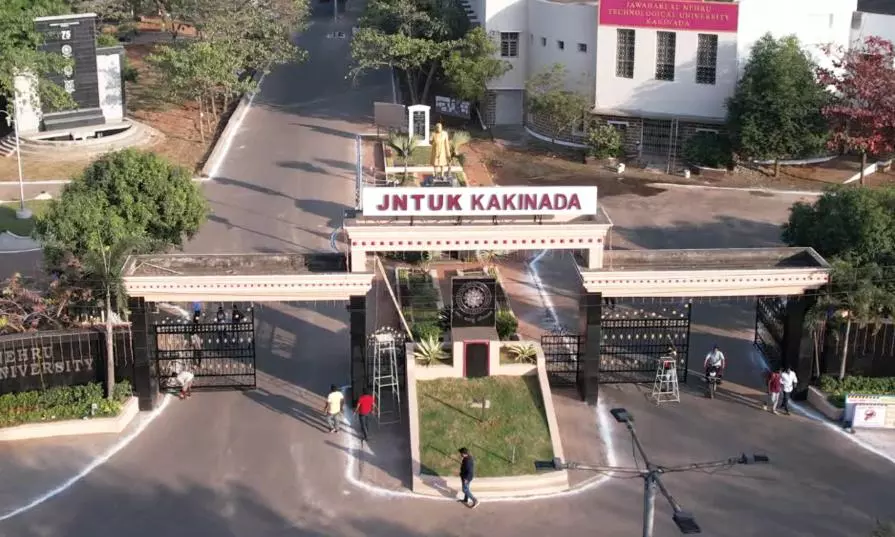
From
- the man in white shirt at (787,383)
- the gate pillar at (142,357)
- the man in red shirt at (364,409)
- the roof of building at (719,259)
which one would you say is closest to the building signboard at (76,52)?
the gate pillar at (142,357)

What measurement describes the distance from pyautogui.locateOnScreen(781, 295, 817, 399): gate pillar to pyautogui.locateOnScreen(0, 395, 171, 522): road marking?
49.6ft

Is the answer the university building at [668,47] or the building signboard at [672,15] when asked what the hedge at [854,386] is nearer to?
the university building at [668,47]

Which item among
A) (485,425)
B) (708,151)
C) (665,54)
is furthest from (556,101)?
(485,425)

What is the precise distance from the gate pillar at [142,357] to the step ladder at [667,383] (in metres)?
12.0

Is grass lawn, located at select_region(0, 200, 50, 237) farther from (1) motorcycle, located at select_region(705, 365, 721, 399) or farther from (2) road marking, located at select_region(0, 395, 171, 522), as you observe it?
(1) motorcycle, located at select_region(705, 365, 721, 399)

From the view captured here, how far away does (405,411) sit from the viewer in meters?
26.5

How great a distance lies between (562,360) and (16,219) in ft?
76.5

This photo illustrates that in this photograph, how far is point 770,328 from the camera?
29344mm

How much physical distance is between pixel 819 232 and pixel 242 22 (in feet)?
117

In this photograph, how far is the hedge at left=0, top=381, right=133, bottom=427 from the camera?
2548 cm

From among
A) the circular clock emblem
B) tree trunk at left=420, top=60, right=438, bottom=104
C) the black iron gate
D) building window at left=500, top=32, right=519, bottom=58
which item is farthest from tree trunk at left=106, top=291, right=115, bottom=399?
building window at left=500, top=32, right=519, bottom=58

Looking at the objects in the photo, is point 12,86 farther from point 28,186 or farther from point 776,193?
point 776,193

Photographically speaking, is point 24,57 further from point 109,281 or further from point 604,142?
point 109,281

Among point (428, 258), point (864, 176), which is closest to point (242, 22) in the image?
point (428, 258)
